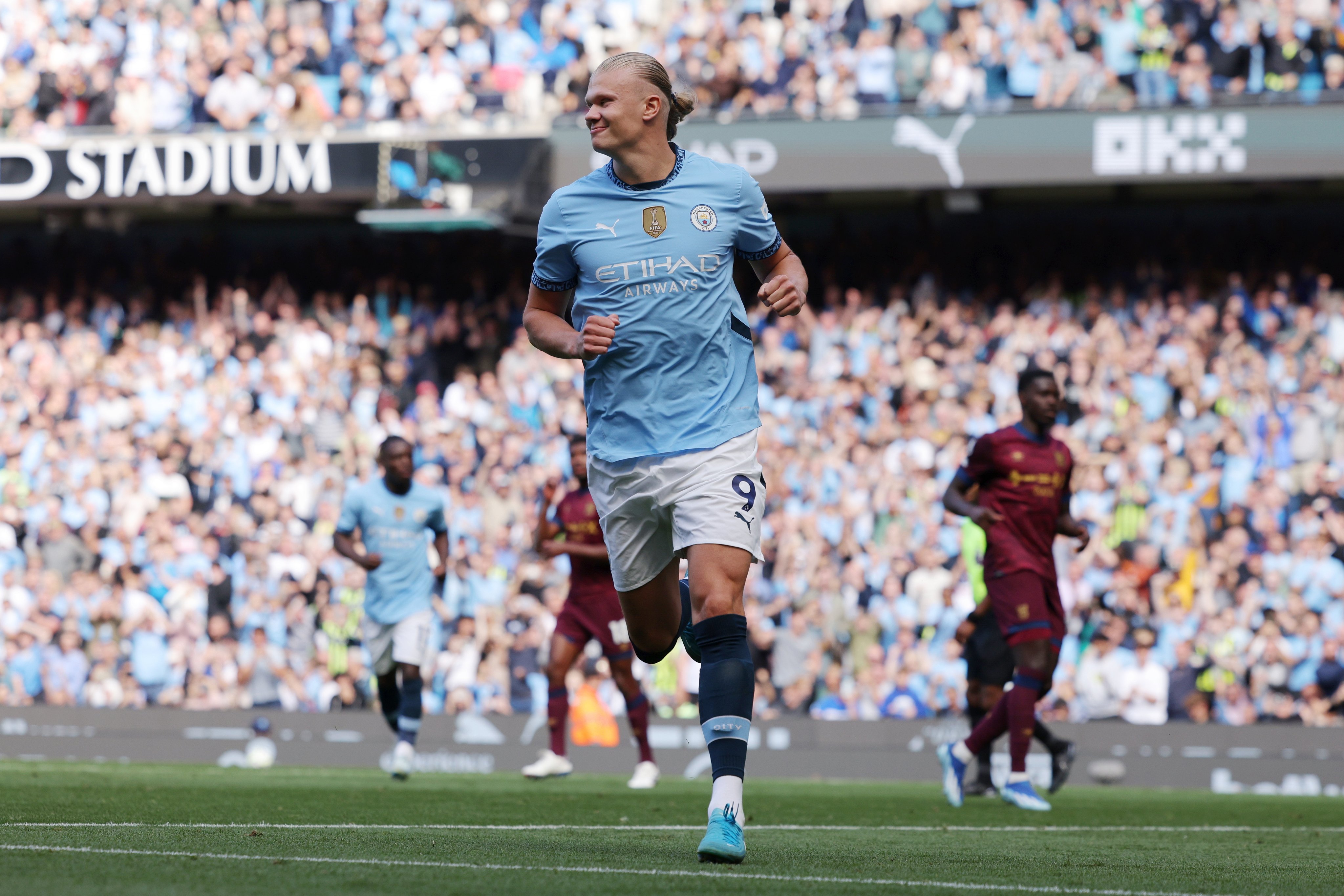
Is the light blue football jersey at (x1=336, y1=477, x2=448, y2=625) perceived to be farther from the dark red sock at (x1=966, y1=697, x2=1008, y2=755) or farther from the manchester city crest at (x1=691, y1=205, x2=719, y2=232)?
the manchester city crest at (x1=691, y1=205, x2=719, y2=232)

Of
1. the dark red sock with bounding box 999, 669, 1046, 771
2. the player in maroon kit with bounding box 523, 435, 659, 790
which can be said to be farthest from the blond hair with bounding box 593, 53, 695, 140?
the player in maroon kit with bounding box 523, 435, 659, 790

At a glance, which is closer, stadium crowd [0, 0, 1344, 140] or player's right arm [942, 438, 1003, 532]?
player's right arm [942, 438, 1003, 532]

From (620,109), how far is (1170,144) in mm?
13789

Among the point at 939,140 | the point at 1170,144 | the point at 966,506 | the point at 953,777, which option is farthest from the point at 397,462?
the point at 1170,144

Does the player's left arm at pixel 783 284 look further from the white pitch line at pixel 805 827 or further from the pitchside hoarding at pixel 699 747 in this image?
the pitchside hoarding at pixel 699 747

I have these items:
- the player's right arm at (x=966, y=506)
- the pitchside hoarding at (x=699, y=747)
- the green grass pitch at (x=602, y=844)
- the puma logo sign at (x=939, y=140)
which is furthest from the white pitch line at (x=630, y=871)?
the puma logo sign at (x=939, y=140)

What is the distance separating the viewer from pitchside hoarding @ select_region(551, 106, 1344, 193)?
18344 millimetres

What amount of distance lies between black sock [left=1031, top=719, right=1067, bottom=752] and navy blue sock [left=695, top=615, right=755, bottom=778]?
6.32m

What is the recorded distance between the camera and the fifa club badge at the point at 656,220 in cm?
600

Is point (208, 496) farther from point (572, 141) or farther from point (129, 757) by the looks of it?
point (572, 141)

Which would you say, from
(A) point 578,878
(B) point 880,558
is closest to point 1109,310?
(B) point 880,558

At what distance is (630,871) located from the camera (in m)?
5.11

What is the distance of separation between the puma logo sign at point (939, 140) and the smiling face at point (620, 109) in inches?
537

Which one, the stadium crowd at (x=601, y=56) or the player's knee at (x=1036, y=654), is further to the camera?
the stadium crowd at (x=601, y=56)
